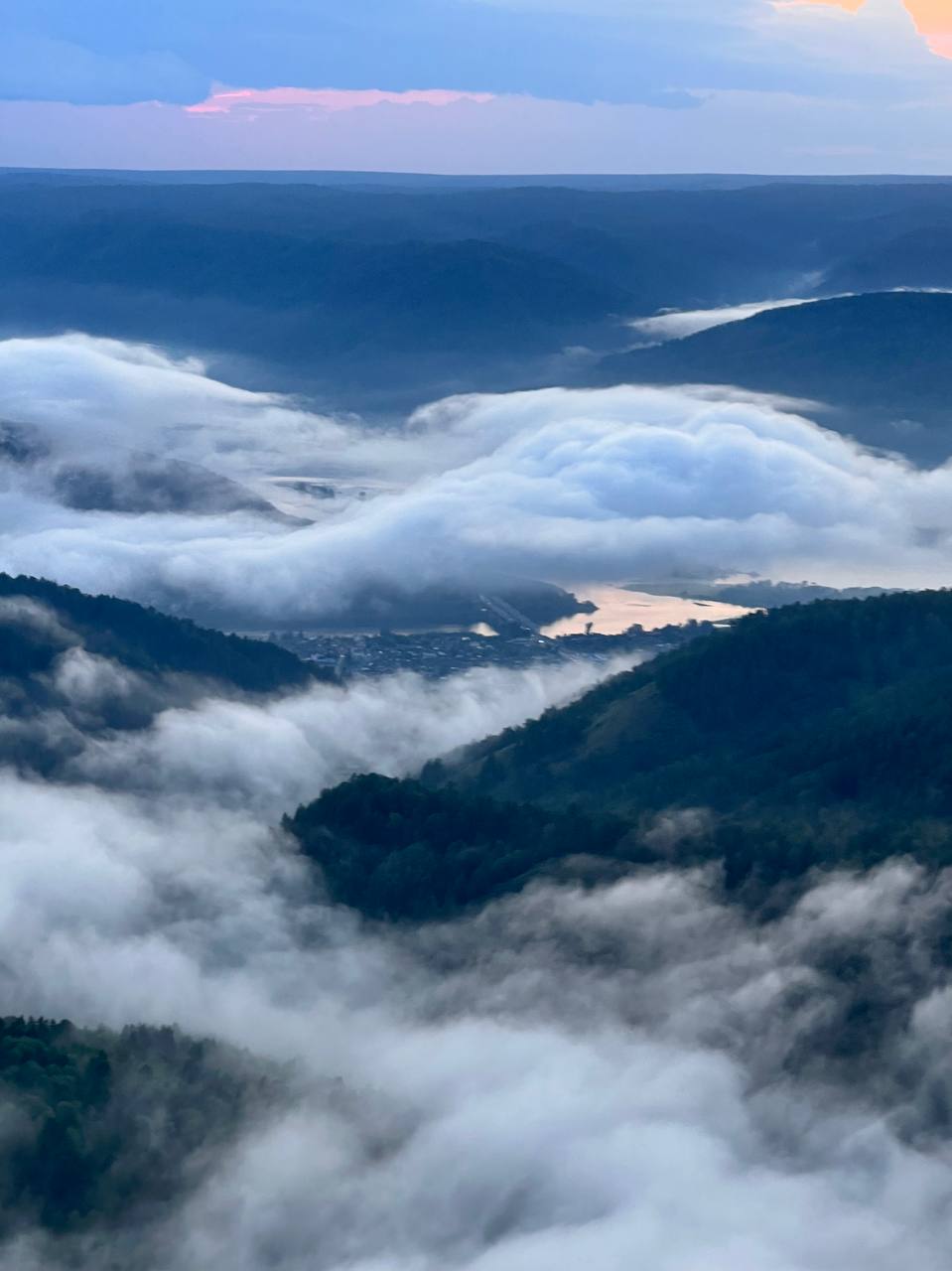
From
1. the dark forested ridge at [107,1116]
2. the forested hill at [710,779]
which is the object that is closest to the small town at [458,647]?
the forested hill at [710,779]

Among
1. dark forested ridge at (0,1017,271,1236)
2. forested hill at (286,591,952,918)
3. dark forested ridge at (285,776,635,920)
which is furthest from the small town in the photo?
dark forested ridge at (0,1017,271,1236)

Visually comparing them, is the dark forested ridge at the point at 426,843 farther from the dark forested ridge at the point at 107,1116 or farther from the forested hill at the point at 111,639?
the forested hill at the point at 111,639

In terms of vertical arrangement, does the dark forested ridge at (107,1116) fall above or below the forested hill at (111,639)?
below

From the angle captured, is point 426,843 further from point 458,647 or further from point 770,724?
point 458,647

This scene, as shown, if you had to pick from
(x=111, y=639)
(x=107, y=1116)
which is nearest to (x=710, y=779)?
(x=111, y=639)

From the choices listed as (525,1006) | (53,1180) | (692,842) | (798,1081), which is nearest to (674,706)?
(692,842)

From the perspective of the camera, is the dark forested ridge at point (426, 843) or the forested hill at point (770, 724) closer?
the dark forested ridge at point (426, 843)
